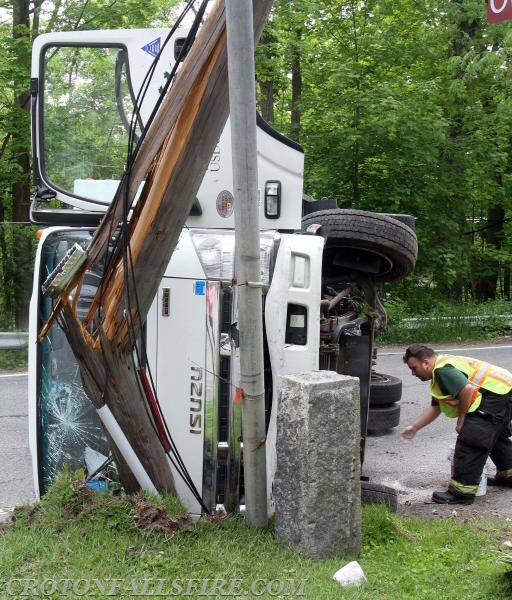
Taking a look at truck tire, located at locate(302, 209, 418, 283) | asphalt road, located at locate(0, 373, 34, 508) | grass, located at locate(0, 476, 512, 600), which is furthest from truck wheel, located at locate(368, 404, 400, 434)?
asphalt road, located at locate(0, 373, 34, 508)

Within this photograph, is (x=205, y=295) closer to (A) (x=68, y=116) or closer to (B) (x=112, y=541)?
(B) (x=112, y=541)

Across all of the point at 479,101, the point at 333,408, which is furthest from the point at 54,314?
the point at 479,101

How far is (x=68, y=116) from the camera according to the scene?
5.99 meters

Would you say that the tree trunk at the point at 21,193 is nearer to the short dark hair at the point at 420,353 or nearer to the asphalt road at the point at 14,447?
the asphalt road at the point at 14,447

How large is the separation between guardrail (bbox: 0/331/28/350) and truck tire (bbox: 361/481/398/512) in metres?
7.78

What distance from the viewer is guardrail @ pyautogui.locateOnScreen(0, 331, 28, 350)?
39.2 feet

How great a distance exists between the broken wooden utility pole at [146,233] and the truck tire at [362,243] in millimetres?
1543

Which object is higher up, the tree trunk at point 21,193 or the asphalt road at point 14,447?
the tree trunk at point 21,193

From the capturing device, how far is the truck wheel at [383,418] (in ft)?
25.0

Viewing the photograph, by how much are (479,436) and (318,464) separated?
2169 millimetres

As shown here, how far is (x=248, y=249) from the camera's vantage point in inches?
165

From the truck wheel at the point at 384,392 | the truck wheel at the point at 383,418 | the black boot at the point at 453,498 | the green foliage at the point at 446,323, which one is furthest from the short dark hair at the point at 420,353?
the green foliage at the point at 446,323

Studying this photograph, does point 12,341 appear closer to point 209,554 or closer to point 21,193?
point 21,193

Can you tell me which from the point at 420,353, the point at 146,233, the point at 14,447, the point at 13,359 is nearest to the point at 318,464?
the point at 146,233
